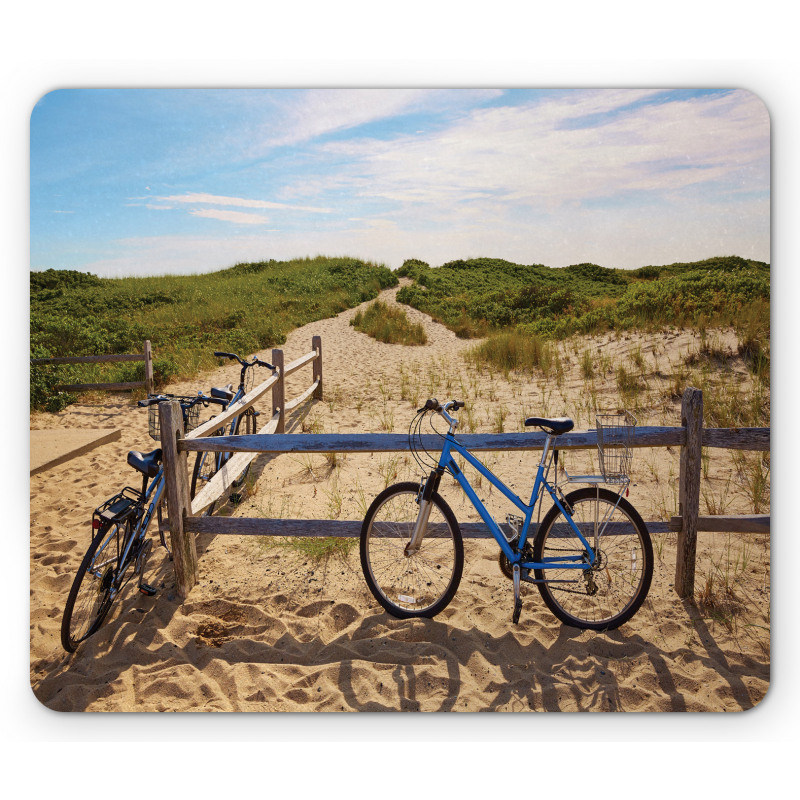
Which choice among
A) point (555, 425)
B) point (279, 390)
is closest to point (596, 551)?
point (555, 425)

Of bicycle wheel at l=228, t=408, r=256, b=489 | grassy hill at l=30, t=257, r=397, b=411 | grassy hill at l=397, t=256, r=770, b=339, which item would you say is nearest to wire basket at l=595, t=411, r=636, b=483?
grassy hill at l=397, t=256, r=770, b=339

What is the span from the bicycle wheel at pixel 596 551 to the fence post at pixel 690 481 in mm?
375

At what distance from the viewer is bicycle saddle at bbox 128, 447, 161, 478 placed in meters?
3.56

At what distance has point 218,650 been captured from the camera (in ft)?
11.0

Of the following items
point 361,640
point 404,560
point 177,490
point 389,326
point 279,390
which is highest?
point 389,326

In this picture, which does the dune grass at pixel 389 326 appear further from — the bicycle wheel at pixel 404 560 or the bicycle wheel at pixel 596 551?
the bicycle wheel at pixel 596 551

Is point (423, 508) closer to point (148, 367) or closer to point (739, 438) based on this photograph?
point (739, 438)

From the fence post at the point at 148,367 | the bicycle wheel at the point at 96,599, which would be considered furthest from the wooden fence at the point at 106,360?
the bicycle wheel at the point at 96,599

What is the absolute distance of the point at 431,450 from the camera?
11.7 ft

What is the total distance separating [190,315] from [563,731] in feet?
56.9

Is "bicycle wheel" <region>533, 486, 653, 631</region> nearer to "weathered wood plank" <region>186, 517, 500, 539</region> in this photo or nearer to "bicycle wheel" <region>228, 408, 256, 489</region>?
"weathered wood plank" <region>186, 517, 500, 539</region>

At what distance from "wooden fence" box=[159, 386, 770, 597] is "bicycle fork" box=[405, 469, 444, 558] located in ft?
0.82

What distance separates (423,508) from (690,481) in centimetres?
175
